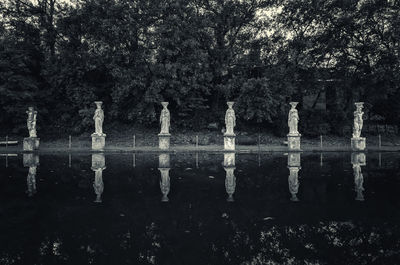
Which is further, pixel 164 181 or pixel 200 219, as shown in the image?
pixel 164 181

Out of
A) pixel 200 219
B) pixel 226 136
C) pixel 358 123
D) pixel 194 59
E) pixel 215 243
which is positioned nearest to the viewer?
pixel 215 243

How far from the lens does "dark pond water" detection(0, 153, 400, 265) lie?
4.94 m

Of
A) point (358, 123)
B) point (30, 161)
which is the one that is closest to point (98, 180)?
point (30, 161)

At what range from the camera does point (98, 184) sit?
10.1m

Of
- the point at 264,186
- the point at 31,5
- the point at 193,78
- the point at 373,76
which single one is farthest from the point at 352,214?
the point at 31,5

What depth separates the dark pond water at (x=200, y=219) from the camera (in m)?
4.94

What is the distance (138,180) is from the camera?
424 inches

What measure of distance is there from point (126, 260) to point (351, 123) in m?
26.7

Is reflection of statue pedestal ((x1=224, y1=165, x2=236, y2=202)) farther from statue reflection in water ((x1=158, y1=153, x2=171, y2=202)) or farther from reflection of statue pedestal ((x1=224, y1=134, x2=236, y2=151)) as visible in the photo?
reflection of statue pedestal ((x1=224, y1=134, x2=236, y2=151))

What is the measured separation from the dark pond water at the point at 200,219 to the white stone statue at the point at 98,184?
0.09ft

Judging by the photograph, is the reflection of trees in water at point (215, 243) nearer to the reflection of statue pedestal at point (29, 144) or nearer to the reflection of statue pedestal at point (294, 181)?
the reflection of statue pedestal at point (294, 181)

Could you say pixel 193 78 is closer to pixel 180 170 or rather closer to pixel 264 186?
pixel 180 170

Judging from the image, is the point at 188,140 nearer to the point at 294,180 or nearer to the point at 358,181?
the point at 294,180

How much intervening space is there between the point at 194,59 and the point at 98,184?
17.0 m
